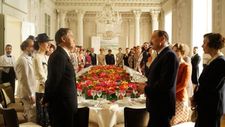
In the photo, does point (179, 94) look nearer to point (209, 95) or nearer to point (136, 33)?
point (209, 95)

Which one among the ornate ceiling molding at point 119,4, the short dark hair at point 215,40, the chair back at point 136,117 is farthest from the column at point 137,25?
the short dark hair at point 215,40

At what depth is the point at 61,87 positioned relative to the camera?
3.56 metres

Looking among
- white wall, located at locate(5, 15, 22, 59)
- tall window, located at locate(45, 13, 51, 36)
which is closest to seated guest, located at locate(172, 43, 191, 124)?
white wall, located at locate(5, 15, 22, 59)

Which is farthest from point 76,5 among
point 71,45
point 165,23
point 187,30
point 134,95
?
point 71,45

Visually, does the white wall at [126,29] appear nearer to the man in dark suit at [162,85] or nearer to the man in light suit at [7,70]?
the man in light suit at [7,70]

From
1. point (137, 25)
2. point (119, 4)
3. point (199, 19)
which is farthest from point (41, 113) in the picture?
point (137, 25)

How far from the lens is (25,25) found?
13.6 meters

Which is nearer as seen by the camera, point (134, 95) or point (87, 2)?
point (134, 95)

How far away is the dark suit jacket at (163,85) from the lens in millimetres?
3549

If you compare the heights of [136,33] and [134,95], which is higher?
[136,33]

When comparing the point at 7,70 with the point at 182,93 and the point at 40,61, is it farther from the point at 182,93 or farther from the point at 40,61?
the point at 182,93

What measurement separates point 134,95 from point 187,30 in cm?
1037

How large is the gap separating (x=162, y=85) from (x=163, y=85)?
1 cm

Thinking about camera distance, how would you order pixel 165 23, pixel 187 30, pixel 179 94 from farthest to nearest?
1. pixel 165 23
2. pixel 187 30
3. pixel 179 94
